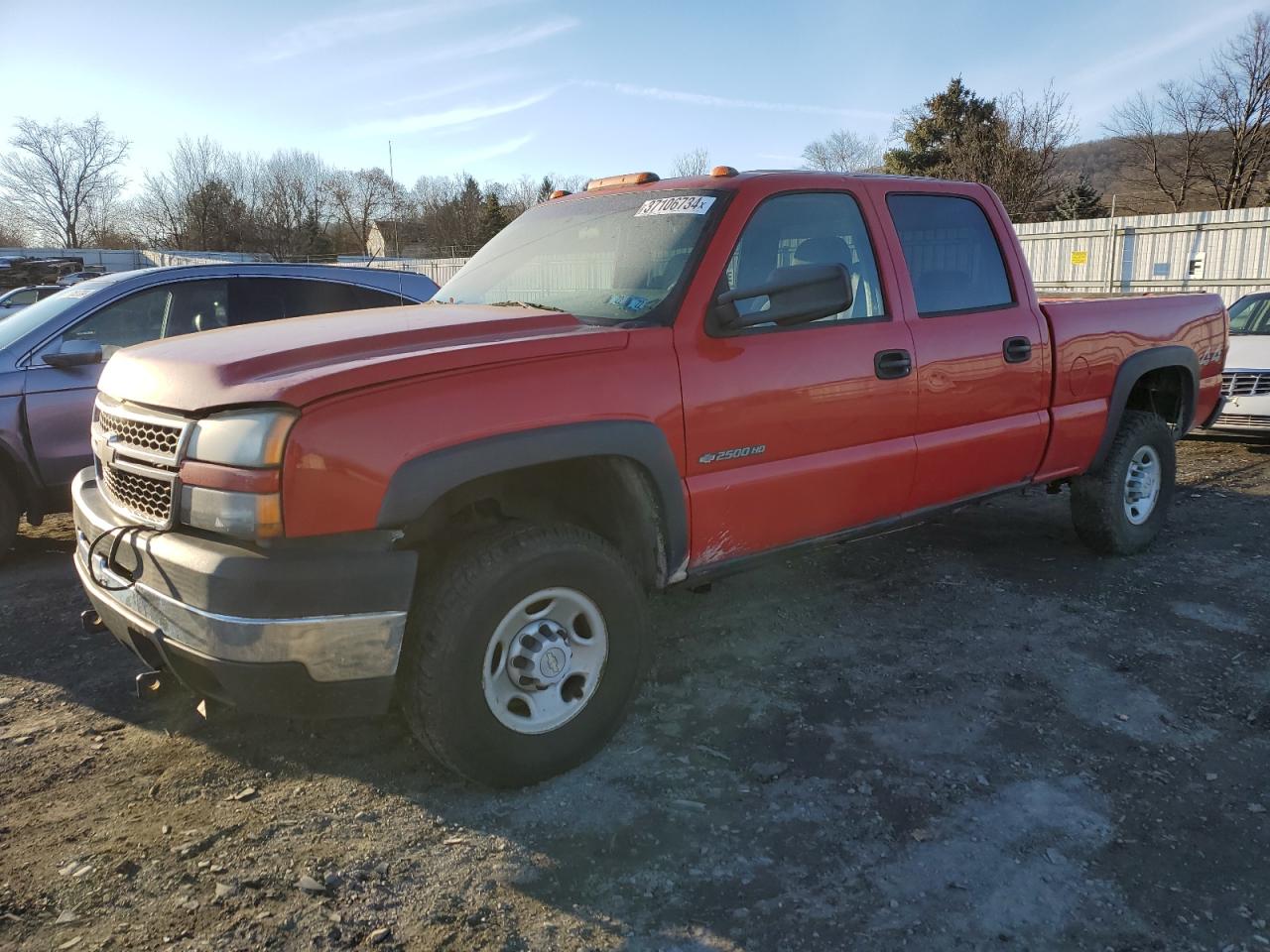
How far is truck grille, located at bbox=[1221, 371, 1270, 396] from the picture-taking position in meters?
8.23

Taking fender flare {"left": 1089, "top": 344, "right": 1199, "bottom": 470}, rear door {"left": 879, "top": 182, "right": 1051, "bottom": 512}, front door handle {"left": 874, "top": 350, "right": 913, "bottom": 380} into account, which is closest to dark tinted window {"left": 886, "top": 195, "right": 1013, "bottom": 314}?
rear door {"left": 879, "top": 182, "right": 1051, "bottom": 512}

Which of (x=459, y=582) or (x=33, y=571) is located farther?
(x=33, y=571)

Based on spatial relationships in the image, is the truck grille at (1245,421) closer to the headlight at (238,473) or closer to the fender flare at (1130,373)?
the fender flare at (1130,373)

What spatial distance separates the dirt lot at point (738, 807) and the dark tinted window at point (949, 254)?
1554 millimetres

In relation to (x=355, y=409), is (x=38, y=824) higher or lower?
lower

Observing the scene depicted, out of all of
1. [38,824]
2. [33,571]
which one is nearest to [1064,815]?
[38,824]

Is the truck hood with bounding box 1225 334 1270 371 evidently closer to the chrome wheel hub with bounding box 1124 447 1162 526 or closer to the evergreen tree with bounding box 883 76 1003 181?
the chrome wheel hub with bounding box 1124 447 1162 526

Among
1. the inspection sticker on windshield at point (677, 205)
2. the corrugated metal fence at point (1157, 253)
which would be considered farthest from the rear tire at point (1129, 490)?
the corrugated metal fence at point (1157, 253)

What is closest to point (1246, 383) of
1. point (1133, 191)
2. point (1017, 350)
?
point (1017, 350)

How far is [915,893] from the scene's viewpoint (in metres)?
2.41

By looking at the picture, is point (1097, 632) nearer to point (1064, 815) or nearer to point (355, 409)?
point (1064, 815)

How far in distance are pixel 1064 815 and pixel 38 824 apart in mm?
3180

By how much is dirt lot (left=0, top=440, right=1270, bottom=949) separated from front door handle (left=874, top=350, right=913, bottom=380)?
125cm

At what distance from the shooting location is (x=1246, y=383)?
329 inches
